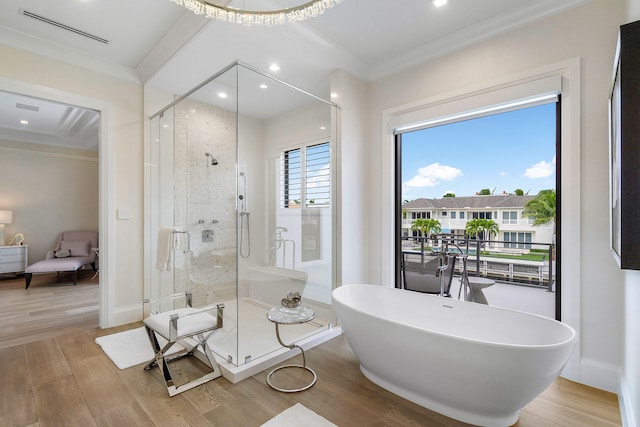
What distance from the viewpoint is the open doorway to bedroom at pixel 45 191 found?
4.47 meters

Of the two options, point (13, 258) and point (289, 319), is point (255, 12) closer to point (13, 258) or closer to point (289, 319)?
point (289, 319)

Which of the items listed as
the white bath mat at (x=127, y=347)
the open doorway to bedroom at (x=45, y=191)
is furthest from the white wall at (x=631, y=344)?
the open doorway to bedroom at (x=45, y=191)

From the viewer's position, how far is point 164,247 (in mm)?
2986

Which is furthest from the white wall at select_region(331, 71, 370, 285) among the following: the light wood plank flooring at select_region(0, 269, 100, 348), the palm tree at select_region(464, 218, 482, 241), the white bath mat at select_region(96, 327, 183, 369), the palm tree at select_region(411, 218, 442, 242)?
the light wood plank flooring at select_region(0, 269, 100, 348)

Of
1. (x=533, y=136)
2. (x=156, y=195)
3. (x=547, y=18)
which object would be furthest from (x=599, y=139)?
(x=156, y=195)

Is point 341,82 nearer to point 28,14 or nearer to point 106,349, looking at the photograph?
point 28,14

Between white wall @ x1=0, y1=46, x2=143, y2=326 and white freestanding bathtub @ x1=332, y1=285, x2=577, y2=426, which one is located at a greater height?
white wall @ x1=0, y1=46, x2=143, y2=326

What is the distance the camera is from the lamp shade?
550cm

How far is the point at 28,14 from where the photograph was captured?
2.49 meters

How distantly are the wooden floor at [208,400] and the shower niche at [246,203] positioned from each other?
1.30ft

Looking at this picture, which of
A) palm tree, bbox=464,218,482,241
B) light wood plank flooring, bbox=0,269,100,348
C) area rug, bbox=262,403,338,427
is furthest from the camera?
light wood plank flooring, bbox=0,269,100,348

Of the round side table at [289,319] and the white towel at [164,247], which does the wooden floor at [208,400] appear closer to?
the round side table at [289,319]

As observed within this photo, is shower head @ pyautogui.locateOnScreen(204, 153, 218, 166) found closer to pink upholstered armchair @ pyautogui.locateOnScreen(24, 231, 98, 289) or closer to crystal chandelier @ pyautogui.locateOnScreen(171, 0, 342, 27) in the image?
crystal chandelier @ pyautogui.locateOnScreen(171, 0, 342, 27)

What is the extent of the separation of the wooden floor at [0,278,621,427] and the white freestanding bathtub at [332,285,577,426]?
0.41ft
